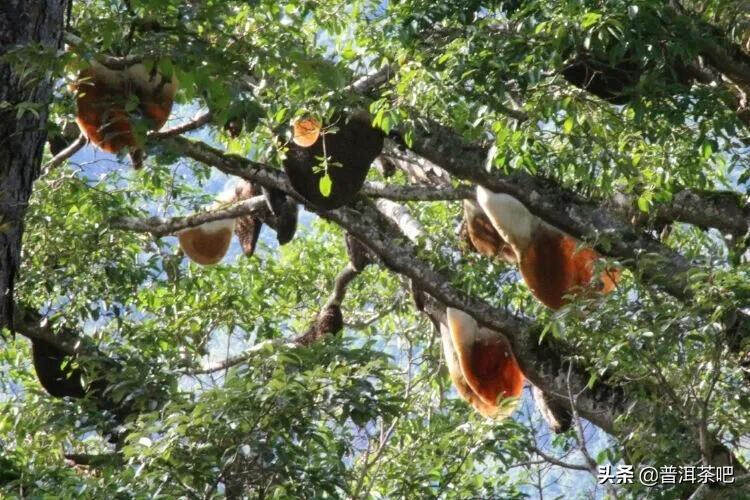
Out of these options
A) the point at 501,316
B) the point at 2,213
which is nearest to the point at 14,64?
the point at 2,213

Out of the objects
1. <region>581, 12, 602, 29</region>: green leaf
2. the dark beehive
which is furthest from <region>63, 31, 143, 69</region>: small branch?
the dark beehive

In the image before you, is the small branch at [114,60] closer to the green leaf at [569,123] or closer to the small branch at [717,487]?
the green leaf at [569,123]

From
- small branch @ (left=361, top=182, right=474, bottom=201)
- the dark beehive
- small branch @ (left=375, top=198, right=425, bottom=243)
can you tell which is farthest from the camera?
small branch @ (left=375, top=198, right=425, bottom=243)

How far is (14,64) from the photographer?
312 cm

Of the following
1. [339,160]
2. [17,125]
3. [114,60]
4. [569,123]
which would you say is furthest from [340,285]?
[17,125]

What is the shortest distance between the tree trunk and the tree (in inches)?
0.5

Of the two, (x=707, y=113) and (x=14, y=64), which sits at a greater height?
(x=707, y=113)

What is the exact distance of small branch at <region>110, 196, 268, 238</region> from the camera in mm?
6598

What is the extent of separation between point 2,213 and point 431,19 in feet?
8.61

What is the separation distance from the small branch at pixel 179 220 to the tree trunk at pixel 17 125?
10.9 feet

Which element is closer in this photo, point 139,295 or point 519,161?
point 519,161

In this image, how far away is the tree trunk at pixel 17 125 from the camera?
10.4 ft

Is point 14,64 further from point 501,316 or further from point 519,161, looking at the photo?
point 501,316

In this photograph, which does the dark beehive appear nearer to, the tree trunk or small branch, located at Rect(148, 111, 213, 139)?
small branch, located at Rect(148, 111, 213, 139)
